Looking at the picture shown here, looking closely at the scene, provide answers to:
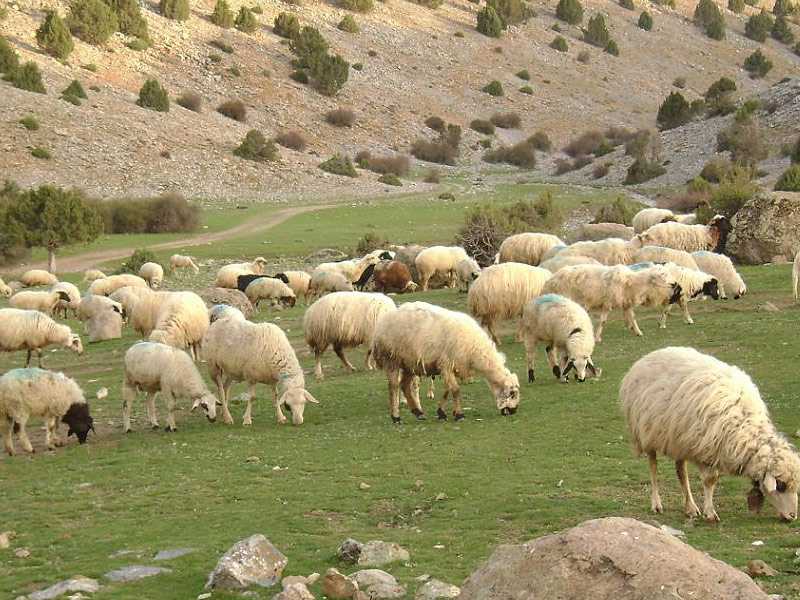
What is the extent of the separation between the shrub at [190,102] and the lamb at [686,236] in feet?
150

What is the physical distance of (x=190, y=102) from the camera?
6769cm

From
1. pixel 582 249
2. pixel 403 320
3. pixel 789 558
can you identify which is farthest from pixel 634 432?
pixel 582 249

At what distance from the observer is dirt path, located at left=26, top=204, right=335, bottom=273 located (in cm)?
3803

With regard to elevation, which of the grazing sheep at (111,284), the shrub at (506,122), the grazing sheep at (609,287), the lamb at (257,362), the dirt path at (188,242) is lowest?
the dirt path at (188,242)

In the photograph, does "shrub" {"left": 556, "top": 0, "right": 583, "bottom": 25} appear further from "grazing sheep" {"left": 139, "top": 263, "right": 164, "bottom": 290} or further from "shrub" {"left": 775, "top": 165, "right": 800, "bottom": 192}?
"grazing sheep" {"left": 139, "top": 263, "right": 164, "bottom": 290}

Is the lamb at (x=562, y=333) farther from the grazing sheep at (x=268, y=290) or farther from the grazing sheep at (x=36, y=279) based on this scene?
the grazing sheep at (x=36, y=279)

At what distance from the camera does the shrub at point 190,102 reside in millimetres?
67312

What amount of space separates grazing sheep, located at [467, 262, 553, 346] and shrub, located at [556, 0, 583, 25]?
94284 millimetres

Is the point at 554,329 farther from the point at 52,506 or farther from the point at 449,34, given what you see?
the point at 449,34

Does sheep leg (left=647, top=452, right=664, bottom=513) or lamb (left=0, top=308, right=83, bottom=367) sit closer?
sheep leg (left=647, top=452, right=664, bottom=513)

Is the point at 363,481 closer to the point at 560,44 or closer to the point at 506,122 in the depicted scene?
the point at 506,122

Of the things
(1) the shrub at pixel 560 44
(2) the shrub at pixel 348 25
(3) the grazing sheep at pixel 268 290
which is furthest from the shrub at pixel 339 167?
(1) the shrub at pixel 560 44

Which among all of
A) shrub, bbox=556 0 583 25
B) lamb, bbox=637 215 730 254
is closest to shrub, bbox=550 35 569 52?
shrub, bbox=556 0 583 25

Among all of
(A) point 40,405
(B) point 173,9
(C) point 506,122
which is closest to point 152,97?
(B) point 173,9
